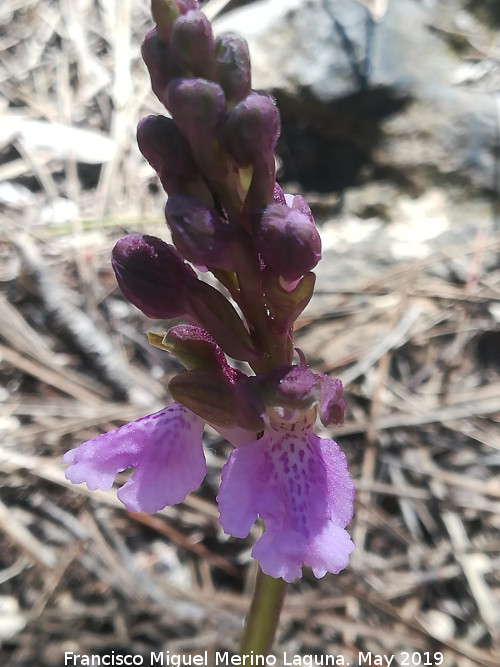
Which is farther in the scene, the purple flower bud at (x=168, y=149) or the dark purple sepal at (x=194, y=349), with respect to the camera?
the dark purple sepal at (x=194, y=349)

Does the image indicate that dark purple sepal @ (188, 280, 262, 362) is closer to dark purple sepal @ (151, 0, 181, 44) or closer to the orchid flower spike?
the orchid flower spike

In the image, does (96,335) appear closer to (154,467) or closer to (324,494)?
(154,467)

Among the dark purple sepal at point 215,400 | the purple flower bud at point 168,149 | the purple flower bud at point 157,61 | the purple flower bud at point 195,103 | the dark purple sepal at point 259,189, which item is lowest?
the dark purple sepal at point 215,400

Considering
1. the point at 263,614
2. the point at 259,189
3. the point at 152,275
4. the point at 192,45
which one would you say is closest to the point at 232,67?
the point at 192,45

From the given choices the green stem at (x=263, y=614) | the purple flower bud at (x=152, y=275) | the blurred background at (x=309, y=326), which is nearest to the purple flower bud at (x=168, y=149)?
the purple flower bud at (x=152, y=275)

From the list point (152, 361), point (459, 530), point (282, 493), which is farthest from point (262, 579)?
point (152, 361)

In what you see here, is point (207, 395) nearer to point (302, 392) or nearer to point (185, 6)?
point (302, 392)

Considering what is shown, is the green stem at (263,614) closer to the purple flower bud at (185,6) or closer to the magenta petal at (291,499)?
the magenta petal at (291,499)
